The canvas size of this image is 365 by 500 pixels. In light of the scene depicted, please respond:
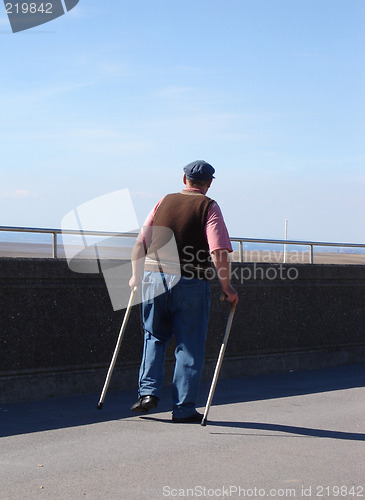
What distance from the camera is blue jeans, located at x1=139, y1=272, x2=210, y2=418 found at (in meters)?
5.70

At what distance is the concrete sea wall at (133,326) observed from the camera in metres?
6.59

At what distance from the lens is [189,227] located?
5.73 m

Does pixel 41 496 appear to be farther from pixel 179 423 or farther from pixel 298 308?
pixel 298 308

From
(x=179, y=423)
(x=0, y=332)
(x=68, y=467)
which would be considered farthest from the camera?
(x=0, y=332)

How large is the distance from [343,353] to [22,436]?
5.01m

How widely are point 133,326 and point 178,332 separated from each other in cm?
164

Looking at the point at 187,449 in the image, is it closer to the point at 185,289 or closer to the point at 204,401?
the point at 185,289

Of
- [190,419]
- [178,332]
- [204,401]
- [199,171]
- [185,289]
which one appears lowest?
[204,401]

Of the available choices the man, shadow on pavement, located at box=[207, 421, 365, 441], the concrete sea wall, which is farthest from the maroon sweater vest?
the concrete sea wall

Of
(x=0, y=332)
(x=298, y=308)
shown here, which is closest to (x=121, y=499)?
(x=0, y=332)

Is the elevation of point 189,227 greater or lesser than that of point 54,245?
greater

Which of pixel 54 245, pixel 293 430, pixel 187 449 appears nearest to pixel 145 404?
pixel 187 449

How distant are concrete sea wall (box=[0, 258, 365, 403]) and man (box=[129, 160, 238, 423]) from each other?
1236mm

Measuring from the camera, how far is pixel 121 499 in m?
3.90
